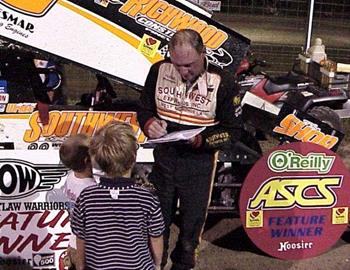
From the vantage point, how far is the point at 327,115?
255 inches

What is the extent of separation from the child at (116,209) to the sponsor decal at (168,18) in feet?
5.38

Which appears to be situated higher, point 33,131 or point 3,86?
point 3,86

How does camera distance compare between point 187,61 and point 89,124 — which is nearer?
point 187,61

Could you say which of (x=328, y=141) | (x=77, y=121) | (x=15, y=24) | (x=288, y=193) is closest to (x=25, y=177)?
(x=77, y=121)

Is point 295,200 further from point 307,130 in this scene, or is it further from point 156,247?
point 156,247

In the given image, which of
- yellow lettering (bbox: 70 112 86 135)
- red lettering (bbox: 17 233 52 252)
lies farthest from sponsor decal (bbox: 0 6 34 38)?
red lettering (bbox: 17 233 52 252)

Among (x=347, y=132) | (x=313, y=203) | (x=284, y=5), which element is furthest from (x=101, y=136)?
(x=284, y=5)

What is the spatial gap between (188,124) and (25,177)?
1158 millimetres

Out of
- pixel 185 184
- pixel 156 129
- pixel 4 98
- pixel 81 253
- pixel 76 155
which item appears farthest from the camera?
pixel 4 98

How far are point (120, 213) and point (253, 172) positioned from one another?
1866 mm

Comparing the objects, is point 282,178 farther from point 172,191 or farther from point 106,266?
point 106,266

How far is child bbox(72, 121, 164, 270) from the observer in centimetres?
275

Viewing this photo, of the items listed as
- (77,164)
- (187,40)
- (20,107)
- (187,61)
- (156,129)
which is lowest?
(20,107)

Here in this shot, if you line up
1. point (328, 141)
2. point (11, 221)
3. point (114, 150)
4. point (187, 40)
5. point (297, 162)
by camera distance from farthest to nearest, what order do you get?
point (328, 141)
point (297, 162)
point (11, 221)
point (187, 40)
point (114, 150)
